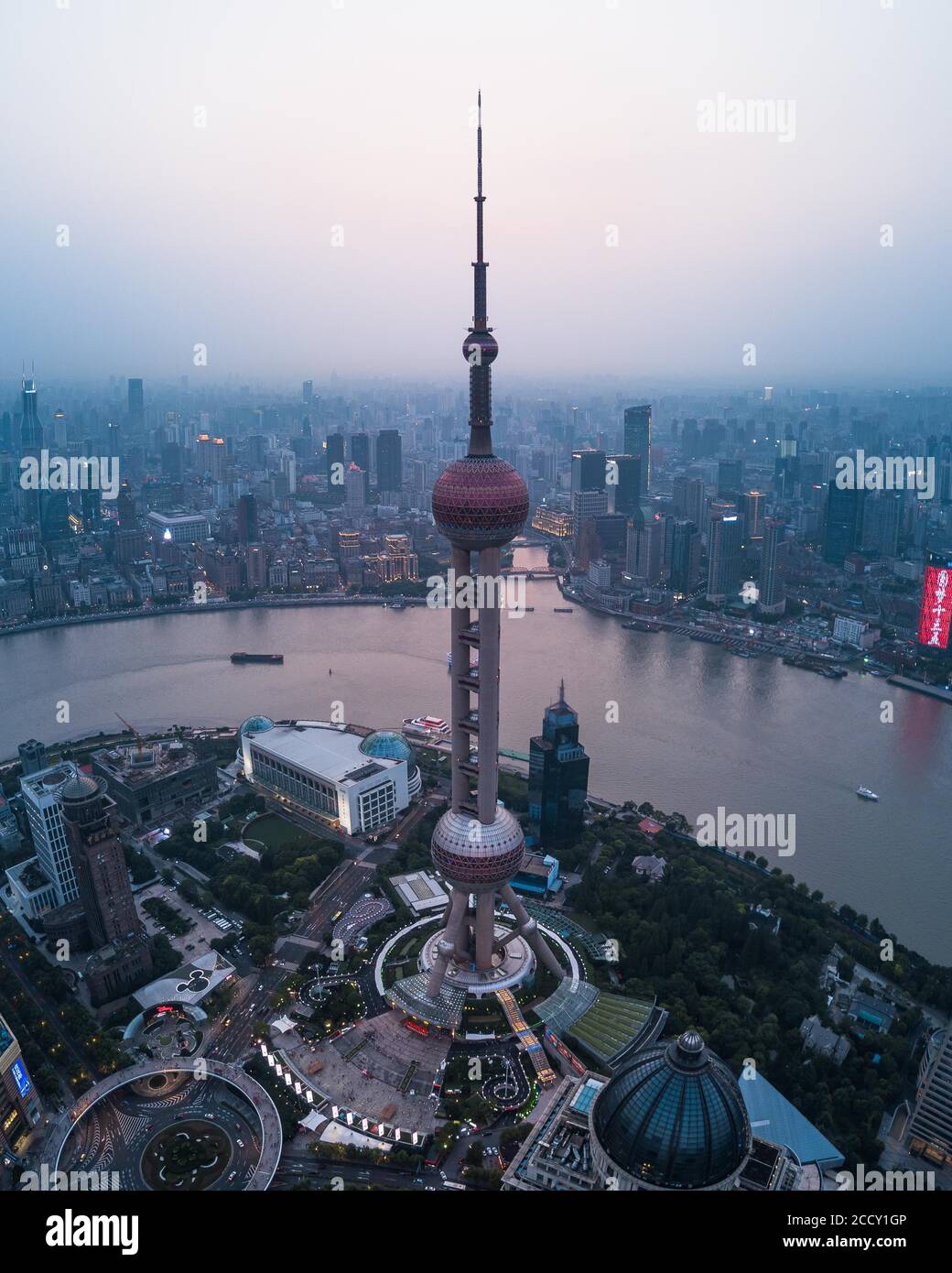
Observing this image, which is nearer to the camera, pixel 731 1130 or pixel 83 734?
pixel 731 1130

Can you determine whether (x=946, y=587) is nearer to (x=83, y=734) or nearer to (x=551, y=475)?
(x=83, y=734)

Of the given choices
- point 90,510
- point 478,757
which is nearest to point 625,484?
point 90,510

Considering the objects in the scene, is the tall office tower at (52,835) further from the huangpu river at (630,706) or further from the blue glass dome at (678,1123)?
the blue glass dome at (678,1123)

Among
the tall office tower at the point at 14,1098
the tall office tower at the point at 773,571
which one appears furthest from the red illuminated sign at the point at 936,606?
the tall office tower at the point at 14,1098

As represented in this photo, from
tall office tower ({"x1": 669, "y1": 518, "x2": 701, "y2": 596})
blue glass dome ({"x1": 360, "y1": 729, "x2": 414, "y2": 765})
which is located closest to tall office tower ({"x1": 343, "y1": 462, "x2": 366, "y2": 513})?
tall office tower ({"x1": 669, "y1": 518, "x2": 701, "y2": 596})

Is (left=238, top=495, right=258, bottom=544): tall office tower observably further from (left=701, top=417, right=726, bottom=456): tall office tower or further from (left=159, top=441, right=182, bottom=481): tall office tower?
(left=701, top=417, right=726, bottom=456): tall office tower

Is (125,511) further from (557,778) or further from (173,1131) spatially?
(173,1131)

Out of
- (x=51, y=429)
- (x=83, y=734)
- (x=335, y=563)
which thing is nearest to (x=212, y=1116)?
(x=83, y=734)
